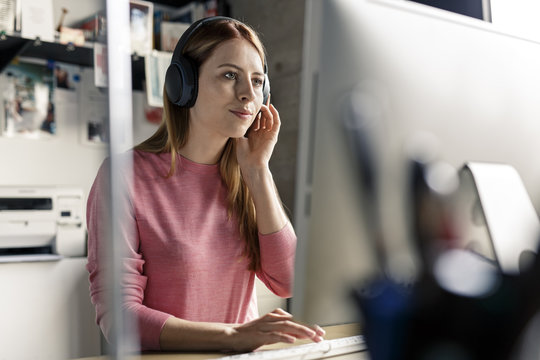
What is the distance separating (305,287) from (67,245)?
231cm

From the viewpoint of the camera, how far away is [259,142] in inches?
44.6

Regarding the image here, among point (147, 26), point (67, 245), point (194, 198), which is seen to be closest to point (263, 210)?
point (194, 198)

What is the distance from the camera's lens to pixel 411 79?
0.58 metres

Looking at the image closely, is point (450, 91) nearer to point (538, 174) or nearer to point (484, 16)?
point (538, 174)

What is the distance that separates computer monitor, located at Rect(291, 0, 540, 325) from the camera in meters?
0.54

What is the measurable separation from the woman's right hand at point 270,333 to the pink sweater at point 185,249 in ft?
0.57

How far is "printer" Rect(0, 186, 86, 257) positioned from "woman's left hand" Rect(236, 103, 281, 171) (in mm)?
1747

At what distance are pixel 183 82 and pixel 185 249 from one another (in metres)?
0.33

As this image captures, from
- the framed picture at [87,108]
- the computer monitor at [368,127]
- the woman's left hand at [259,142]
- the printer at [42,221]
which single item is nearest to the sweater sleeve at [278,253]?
the woman's left hand at [259,142]

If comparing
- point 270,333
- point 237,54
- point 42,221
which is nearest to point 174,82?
point 237,54

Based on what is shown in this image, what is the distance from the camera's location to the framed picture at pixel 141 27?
111 inches

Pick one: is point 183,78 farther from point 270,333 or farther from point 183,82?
point 270,333

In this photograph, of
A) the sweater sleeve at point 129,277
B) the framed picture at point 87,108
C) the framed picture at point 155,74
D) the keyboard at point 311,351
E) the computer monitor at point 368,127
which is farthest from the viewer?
the framed picture at point 87,108

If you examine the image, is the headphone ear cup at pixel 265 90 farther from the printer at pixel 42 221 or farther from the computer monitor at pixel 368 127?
the printer at pixel 42 221
